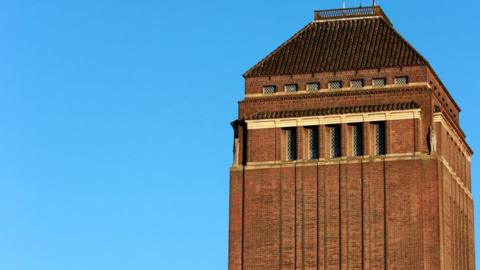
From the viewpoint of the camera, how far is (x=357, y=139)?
9538cm

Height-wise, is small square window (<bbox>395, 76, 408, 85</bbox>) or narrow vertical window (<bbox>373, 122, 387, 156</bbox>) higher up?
small square window (<bbox>395, 76, 408, 85</bbox>)

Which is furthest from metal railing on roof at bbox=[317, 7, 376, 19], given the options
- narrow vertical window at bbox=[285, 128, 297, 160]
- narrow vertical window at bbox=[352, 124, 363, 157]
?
narrow vertical window at bbox=[352, 124, 363, 157]

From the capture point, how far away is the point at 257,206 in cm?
9556

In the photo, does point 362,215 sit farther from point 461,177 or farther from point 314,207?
point 461,177

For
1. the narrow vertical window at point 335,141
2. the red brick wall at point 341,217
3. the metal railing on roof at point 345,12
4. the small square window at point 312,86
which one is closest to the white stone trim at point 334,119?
the narrow vertical window at point 335,141

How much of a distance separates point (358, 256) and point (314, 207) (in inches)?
164

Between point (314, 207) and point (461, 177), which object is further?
point (461, 177)

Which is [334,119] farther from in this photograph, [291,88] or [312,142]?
[291,88]

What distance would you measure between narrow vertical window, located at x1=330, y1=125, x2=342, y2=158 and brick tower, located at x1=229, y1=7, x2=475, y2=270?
62 mm

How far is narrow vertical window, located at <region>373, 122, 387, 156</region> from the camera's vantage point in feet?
310

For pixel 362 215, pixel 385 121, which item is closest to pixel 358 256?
pixel 362 215

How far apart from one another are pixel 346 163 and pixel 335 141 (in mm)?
2047

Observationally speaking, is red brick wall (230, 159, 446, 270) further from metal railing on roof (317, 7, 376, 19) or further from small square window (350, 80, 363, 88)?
metal railing on roof (317, 7, 376, 19)

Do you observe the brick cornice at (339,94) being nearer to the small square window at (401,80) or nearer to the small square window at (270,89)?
the small square window at (270,89)
